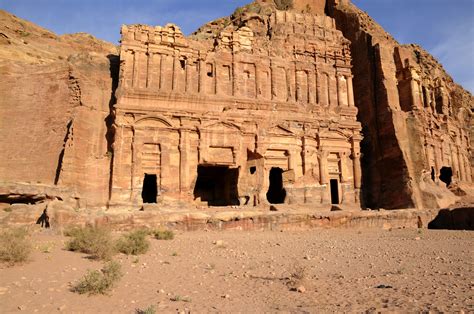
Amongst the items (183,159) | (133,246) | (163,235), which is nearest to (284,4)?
(183,159)

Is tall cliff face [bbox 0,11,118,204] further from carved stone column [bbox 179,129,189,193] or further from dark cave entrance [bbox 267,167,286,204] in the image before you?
dark cave entrance [bbox 267,167,286,204]

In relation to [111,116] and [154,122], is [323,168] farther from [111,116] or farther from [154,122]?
[111,116]

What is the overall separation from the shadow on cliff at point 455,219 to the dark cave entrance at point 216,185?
1144 cm

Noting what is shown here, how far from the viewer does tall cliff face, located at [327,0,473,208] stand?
25641 millimetres

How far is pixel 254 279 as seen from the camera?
7.59 meters

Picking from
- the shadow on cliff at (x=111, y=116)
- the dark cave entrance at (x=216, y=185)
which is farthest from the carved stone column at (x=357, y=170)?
the shadow on cliff at (x=111, y=116)

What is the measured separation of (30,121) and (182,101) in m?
8.93

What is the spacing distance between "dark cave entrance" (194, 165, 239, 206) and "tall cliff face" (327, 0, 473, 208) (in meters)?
9.57

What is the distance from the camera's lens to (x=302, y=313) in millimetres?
5402

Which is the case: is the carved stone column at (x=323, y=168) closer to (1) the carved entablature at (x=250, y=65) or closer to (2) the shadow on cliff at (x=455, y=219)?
(1) the carved entablature at (x=250, y=65)

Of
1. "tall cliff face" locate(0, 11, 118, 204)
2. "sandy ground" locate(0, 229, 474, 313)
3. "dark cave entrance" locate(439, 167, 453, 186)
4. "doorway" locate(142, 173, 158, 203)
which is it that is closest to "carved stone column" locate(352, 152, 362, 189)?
"dark cave entrance" locate(439, 167, 453, 186)

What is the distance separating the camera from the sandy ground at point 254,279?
575 centimetres

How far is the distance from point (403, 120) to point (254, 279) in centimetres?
2331

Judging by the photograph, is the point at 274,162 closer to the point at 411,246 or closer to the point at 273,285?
the point at 411,246
